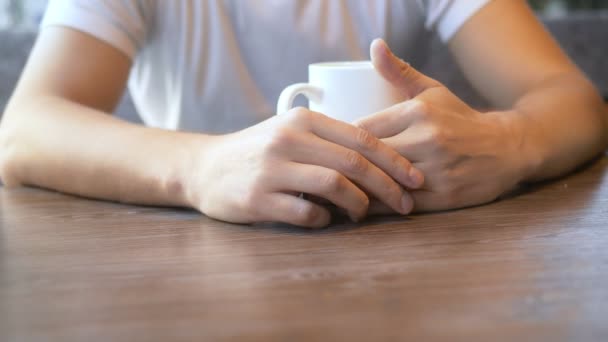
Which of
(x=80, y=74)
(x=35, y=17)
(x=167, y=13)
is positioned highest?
(x=35, y=17)

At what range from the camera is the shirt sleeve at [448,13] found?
45.9 inches

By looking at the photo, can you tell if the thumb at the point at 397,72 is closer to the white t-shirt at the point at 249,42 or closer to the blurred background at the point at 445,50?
the white t-shirt at the point at 249,42

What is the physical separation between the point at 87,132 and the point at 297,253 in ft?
1.32

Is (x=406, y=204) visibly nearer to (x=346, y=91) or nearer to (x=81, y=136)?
(x=346, y=91)

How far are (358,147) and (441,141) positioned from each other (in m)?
0.10

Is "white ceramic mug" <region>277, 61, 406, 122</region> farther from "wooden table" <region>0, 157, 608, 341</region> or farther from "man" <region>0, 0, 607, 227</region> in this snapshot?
"wooden table" <region>0, 157, 608, 341</region>

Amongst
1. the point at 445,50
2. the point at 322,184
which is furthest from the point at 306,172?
the point at 445,50

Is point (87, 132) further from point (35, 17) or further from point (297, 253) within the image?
point (35, 17)

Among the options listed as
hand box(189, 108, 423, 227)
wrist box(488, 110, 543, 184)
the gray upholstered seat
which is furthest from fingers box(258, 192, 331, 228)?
the gray upholstered seat

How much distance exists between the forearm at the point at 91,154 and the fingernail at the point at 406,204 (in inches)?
9.2

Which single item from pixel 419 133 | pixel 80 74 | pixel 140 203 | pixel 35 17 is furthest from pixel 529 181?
pixel 35 17

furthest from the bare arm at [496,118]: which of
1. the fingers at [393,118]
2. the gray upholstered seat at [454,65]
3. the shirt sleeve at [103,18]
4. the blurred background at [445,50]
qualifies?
the gray upholstered seat at [454,65]

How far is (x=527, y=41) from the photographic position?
3.65ft

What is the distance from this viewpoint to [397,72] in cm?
75
